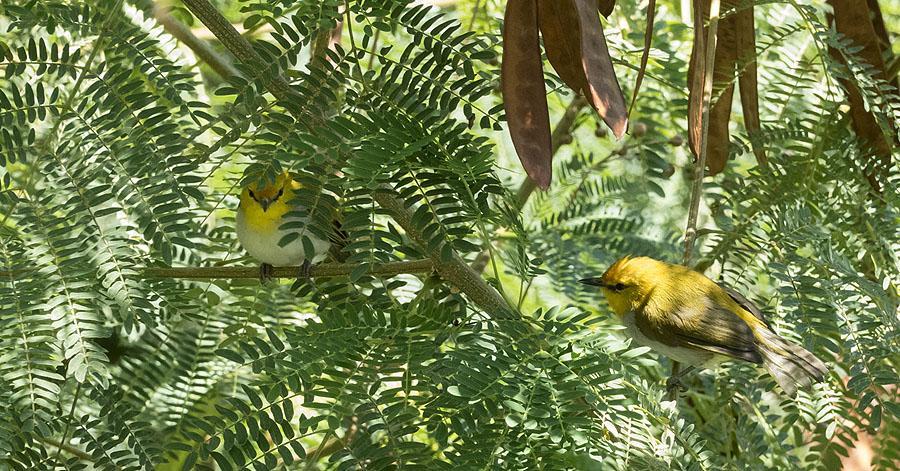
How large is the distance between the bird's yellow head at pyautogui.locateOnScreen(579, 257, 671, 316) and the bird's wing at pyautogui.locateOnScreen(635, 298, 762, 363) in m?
0.04

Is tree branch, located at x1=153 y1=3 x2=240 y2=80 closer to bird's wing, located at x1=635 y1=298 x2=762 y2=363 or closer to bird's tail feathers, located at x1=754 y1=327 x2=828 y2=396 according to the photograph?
bird's wing, located at x1=635 y1=298 x2=762 y2=363

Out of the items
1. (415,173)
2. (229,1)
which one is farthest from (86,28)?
(229,1)

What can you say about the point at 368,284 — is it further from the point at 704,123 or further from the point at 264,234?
the point at 704,123

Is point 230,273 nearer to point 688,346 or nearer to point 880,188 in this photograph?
point 688,346

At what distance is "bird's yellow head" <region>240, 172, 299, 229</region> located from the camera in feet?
5.87

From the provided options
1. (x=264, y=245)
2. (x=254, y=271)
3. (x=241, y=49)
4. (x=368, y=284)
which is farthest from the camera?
(x=264, y=245)

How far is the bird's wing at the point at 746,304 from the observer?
1623 mm

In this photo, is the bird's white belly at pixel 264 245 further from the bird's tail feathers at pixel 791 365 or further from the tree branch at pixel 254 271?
the bird's tail feathers at pixel 791 365

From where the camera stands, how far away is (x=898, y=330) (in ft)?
4.03

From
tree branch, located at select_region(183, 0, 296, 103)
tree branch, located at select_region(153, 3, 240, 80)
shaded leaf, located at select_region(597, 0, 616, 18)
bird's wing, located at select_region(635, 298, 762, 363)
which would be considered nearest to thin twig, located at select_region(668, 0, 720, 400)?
shaded leaf, located at select_region(597, 0, 616, 18)

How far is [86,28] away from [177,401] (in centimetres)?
65

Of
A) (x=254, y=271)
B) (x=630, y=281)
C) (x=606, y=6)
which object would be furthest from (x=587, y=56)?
(x=630, y=281)

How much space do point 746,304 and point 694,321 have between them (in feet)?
0.33

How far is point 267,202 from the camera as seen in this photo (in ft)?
6.30
